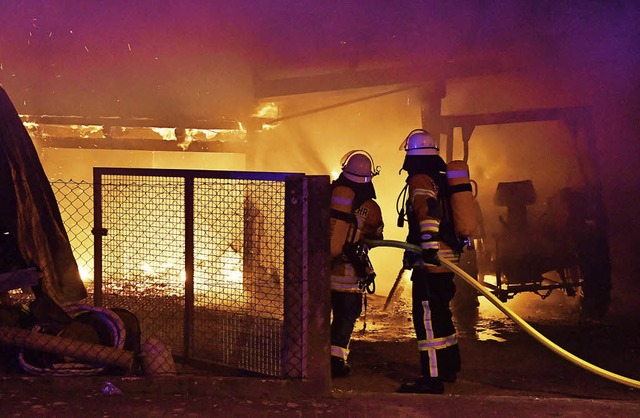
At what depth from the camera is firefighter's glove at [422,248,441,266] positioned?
5.00 meters

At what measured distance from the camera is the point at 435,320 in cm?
524

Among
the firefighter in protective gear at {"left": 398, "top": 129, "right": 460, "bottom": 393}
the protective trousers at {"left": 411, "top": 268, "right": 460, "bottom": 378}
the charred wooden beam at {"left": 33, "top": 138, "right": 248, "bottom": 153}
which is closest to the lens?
the firefighter in protective gear at {"left": 398, "top": 129, "right": 460, "bottom": 393}

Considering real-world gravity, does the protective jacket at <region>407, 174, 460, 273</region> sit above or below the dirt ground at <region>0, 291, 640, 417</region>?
above

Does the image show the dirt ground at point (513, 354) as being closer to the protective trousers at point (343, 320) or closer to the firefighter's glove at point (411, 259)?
the protective trousers at point (343, 320)

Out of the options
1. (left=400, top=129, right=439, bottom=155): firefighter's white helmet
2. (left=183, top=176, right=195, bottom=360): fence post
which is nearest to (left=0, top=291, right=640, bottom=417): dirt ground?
(left=183, top=176, right=195, bottom=360): fence post

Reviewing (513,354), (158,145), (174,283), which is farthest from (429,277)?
(158,145)

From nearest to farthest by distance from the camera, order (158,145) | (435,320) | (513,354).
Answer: (435,320), (513,354), (158,145)

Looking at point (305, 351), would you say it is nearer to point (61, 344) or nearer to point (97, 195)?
point (61, 344)

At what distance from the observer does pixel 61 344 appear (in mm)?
4551

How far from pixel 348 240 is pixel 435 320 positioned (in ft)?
2.91

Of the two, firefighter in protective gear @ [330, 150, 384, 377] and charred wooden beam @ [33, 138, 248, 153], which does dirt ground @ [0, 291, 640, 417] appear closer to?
firefighter in protective gear @ [330, 150, 384, 377]

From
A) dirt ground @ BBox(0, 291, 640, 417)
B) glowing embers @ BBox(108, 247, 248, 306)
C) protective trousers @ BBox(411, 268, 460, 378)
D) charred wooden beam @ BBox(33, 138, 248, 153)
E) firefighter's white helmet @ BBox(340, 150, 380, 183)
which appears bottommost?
dirt ground @ BBox(0, 291, 640, 417)

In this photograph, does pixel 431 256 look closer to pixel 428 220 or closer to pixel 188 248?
pixel 428 220

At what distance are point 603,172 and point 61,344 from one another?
8.20 m
